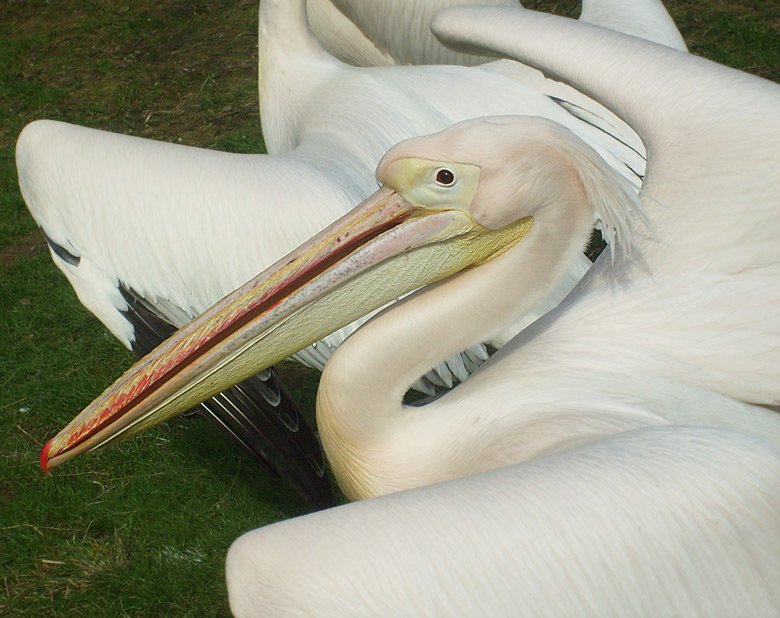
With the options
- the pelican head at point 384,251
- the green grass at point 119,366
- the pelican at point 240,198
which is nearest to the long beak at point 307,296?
the pelican head at point 384,251

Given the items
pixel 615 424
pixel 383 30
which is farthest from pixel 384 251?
pixel 383 30

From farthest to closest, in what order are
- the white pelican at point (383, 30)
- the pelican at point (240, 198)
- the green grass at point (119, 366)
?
1. the white pelican at point (383, 30)
2. the green grass at point (119, 366)
3. the pelican at point (240, 198)

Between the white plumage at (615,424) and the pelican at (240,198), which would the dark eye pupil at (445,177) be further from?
the pelican at (240,198)

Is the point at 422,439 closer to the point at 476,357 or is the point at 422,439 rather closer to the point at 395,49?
the point at 476,357

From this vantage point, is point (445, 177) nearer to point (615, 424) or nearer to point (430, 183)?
point (430, 183)

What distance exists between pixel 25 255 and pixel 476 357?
2447 millimetres

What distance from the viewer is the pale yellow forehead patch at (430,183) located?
179cm

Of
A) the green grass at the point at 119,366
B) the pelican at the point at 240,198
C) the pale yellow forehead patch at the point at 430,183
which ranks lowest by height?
the green grass at the point at 119,366

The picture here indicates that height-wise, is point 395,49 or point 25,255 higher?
point 395,49

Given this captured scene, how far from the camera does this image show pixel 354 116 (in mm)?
2924

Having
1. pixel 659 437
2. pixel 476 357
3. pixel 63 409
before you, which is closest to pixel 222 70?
pixel 63 409

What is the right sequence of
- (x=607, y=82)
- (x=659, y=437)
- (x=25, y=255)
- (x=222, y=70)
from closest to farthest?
(x=659, y=437) < (x=607, y=82) < (x=25, y=255) < (x=222, y=70)

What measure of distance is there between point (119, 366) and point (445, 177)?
2131 millimetres

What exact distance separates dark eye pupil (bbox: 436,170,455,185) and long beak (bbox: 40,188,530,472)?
0.07 meters
